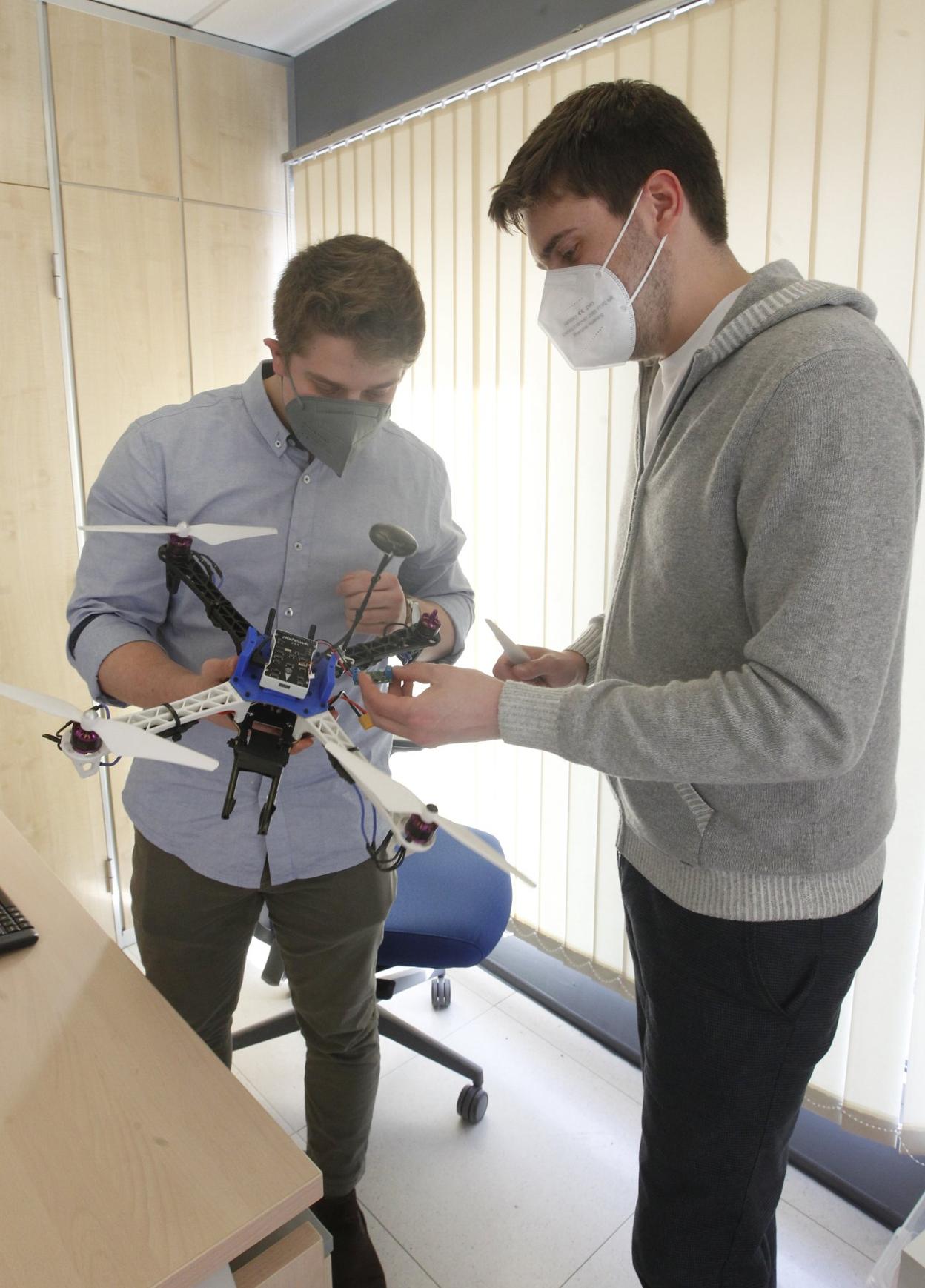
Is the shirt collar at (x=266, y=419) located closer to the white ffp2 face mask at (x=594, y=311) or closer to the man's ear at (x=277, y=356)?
the man's ear at (x=277, y=356)

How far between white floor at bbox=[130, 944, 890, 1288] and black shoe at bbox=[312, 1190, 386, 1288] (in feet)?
0.50

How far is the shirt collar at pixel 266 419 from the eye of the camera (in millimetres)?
1371

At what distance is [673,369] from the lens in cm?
117

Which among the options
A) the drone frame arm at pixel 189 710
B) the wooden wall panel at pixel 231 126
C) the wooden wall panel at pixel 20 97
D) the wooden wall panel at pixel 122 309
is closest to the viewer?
the drone frame arm at pixel 189 710

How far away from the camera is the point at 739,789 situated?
103 cm

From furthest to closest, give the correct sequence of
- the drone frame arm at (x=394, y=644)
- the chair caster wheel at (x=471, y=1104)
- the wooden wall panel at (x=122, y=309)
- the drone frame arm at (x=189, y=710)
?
the wooden wall panel at (x=122, y=309) → the chair caster wheel at (x=471, y=1104) → the drone frame arm at (x=394, y=644) → the drone frame arm at (x=189, y=710)

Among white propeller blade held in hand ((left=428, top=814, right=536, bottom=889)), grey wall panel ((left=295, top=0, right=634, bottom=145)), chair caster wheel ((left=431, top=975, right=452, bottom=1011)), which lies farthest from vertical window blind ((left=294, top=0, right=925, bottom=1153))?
white propeller blade held in hand ((left=428, top=814, right=536, bottom=889))

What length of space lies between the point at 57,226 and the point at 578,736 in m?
2.26

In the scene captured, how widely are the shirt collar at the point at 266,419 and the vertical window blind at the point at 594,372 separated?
536 millimetres

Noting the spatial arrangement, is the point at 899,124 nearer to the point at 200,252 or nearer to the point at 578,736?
the point at 578,736

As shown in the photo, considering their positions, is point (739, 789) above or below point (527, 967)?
above

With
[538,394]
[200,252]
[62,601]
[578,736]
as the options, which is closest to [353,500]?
[578,736]

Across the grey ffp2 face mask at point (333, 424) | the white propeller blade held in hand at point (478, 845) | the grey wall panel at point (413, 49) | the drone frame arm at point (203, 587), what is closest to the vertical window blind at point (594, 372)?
the grey wall panel at point (413, 49)

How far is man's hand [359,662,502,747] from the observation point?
3.37 feet
